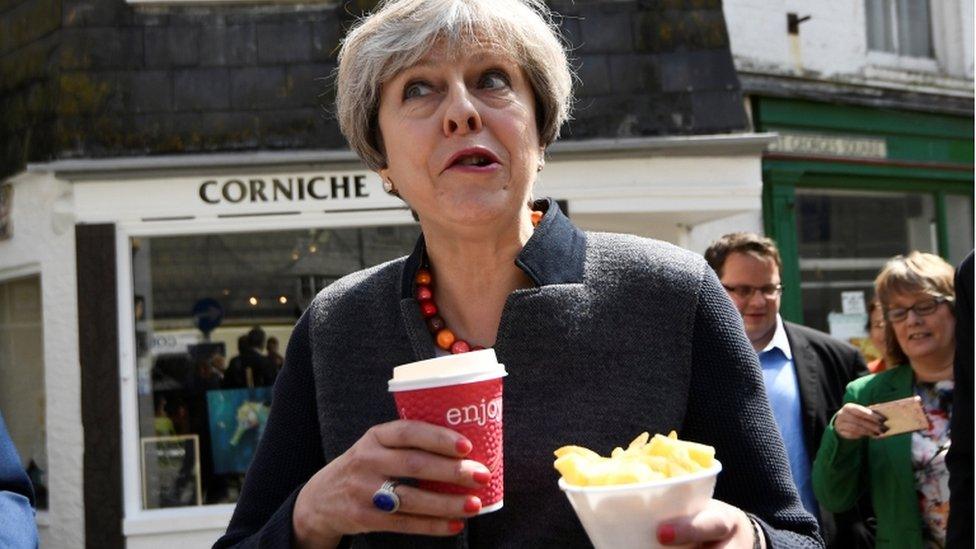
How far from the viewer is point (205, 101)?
8.30 meters

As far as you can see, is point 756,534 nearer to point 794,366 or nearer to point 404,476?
point 404,476

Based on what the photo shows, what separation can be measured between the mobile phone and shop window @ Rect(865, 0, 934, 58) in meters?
8.51

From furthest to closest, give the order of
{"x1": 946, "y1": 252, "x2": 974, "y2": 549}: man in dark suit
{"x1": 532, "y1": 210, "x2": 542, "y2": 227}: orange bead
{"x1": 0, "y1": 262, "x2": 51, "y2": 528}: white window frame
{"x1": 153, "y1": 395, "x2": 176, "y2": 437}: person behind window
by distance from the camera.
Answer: {"x1": 0, "y1": 262, "x2": 51, "y2": 528}: white window frame < {"x1": 153, "y1": 395, "x2": 176, "y2": 437}: person behind window < {"x1": 946, "y1": 252, "x2": 974, "y2": 549}: man in dark suit < {"x1": 532, "y1": 210, "x2": 542, "y2": 227}: orange bead

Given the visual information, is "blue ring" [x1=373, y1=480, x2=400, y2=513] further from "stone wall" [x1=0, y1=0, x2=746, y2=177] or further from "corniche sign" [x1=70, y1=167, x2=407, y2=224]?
"stone wall" [x1=0, y1=0, x2=746, y2=177]

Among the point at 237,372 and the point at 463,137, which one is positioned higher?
the point at 463,137

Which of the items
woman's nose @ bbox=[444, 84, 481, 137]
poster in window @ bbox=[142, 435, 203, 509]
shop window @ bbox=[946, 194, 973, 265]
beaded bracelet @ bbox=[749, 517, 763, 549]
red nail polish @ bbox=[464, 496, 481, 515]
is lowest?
poster in window @ bbox=[142, 435, 203, 509]

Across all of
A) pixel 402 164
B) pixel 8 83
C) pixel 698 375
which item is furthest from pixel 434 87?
pixel 8 83

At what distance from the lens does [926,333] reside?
4410 millimetres

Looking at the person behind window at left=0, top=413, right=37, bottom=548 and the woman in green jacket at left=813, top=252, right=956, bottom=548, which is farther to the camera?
the woman in green jacket at left=813, top=252, right=956, bottom=548

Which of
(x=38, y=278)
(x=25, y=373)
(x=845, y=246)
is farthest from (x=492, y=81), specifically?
(x=845, y=246)

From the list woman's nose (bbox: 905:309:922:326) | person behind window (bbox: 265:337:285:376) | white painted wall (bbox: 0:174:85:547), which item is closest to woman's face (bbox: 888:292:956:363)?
woman's nose (bbox: 905:309:922:326)

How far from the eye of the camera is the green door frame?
10656 millimetres

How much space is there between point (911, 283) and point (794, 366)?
0.55 m

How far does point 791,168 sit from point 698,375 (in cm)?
942
